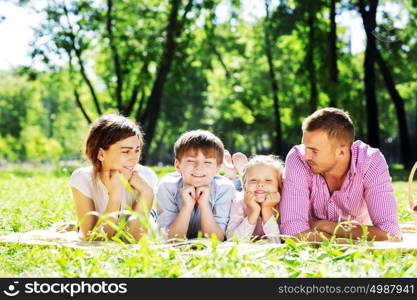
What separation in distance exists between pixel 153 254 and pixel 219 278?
58cm

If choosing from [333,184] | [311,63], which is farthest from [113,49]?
[333,184]

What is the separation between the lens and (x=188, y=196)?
16.4 ft

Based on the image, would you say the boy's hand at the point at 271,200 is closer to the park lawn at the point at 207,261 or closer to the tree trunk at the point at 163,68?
the park lawn at the point at 207,261

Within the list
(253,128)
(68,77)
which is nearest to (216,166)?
(68,77)

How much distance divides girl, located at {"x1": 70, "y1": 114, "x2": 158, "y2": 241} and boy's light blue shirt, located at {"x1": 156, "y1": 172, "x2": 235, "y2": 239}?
17 cm

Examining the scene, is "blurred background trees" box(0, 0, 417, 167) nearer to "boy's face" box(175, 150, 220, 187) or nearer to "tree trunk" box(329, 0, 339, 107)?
"tree trunk" box(329, 0, 339, 107)

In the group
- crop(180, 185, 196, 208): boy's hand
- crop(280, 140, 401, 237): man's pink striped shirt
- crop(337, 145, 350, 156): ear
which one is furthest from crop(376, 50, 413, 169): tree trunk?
crop(180, 185, 196, 208): boy's hand

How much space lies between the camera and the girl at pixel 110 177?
507cm

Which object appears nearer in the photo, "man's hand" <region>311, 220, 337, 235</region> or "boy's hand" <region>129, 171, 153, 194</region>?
"boy's hand" <region>129, 171, 153, 194</region>

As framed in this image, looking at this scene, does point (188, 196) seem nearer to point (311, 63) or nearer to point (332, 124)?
point (332, 124)

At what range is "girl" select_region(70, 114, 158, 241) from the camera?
5066mm

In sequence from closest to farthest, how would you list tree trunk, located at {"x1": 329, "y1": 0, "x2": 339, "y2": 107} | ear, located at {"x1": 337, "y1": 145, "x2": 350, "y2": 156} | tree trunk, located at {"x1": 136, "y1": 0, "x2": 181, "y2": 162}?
ear, located at {"x1": 337, "y1": 145, "x2": 350, "y2": 156}
tree trunk, located at {"x1": 329, "y1": 0, "x2": 339, "y2": 107}
tree trunk, located at {"x1": 136, "y1": 0, "x2": 181, "y2": 162}

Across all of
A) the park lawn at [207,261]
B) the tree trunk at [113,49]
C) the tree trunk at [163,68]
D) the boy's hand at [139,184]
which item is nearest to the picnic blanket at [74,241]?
the park lawn at [207,261]

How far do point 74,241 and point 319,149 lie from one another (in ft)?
7.15
